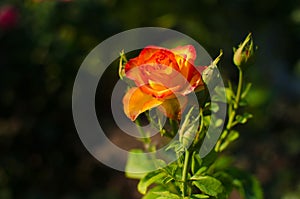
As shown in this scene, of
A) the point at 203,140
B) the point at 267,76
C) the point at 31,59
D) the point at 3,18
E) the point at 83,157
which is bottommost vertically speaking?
the point at 83,157

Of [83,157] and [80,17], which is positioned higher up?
[80,17]

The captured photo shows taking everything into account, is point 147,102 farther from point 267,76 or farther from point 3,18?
point 267,76

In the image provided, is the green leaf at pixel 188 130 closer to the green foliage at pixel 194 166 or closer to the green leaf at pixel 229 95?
the green foliage at pixel 194 166

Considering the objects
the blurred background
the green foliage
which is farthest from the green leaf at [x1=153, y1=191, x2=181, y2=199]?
the blurred background

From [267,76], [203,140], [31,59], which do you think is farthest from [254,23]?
[203,140]

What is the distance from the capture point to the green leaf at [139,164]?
0.84 metres

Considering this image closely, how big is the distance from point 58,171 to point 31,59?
17.2 inches

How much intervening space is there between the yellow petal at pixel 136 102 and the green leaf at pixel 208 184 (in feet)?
0.36

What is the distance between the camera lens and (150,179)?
0.79m

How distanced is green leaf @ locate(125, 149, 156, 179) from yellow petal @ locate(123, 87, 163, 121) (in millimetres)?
121

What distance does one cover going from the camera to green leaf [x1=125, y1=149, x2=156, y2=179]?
0.84 metres

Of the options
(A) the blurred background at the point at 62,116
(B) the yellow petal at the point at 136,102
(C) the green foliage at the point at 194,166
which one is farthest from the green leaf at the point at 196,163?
(A) the blurred background at the point at 62,116

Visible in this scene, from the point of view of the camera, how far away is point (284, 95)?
2680 mm

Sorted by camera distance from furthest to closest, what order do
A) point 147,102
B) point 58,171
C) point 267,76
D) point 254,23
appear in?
point 254,23, point 267,76, point 58,171, point 147,102
